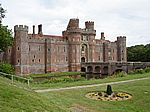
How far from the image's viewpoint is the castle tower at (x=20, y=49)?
54906 millimetres

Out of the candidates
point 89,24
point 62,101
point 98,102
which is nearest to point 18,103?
point 62,101

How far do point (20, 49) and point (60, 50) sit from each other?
430 inches

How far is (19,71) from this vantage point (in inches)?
2143

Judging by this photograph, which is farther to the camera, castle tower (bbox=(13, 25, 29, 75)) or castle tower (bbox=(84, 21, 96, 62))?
castle tower (bbox=(84, 21, 96, 62))

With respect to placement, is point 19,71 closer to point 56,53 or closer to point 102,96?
point 56,53

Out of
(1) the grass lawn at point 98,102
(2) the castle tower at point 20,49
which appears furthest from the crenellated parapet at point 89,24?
(1) the grass lawn at point 98,102

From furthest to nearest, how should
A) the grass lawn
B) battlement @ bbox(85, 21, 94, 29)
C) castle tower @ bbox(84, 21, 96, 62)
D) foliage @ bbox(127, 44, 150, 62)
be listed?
foliage @ bbox(127, 44, 150, 62), battlement @ bbox(85, 21, 94, 29), castle tower @ bbox(84, 21, 96, 62), the grass lawn

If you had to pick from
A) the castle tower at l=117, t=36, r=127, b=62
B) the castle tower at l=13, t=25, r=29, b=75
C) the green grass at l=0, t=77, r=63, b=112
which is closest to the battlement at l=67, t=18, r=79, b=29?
the castle tower at l=13, t=25, r=29, b=75

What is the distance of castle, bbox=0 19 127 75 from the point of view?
2184 inches

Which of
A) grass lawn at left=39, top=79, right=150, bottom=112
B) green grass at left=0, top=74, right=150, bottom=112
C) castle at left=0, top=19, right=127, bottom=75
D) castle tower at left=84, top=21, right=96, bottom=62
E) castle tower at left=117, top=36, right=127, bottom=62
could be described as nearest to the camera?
green grass at left=0, top=74, right=150, bottom=112

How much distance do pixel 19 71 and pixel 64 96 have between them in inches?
1444

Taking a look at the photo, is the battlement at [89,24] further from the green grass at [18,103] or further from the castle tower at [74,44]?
the green grass at [18,103]

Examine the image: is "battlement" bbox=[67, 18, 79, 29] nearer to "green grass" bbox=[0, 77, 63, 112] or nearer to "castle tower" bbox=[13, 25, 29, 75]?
"castle tower" bbox=[13, 25, 29, 75]

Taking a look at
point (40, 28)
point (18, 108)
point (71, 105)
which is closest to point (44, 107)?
point (18, 108)
